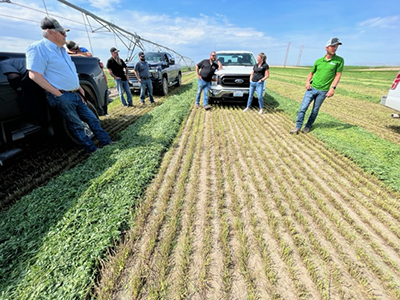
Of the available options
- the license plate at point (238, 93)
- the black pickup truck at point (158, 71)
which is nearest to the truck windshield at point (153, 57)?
the black pickup truck at point (158, 71)

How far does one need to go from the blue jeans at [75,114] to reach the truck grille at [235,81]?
482 centimetres

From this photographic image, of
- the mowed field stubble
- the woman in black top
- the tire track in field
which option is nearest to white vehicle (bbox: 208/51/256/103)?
the woman in black top

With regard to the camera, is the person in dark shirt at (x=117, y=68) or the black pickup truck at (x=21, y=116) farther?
the person in dark shirt at (x=117, y=68)

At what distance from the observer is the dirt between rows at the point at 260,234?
5.26 feet

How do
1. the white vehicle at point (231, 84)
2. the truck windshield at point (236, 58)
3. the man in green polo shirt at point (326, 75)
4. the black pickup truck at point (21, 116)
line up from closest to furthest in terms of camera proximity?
the black pickup truck at point (21, 116)
the man in green polo shirt at point (326, 75)
the white vehicle at point (231, 84)
the truck windshield at point (236, 58)

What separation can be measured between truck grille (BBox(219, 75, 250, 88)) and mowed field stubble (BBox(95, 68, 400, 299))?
12.4 feet

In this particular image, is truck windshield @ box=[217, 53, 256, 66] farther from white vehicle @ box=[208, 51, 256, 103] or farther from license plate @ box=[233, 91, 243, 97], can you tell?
license plate @ box=[233, 91, 243, 97]

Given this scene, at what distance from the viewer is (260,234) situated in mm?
2100

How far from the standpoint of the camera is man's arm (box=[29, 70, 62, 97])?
2666 millimetres

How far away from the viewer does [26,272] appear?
1.60 metres

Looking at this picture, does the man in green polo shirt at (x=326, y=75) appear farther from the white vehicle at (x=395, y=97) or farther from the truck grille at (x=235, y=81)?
the truck grille at (x=235, y=81)

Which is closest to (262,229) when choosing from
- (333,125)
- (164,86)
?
(333,125)

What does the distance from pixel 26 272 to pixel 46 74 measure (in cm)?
269

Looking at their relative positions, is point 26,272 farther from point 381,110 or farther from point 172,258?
point 381,110
